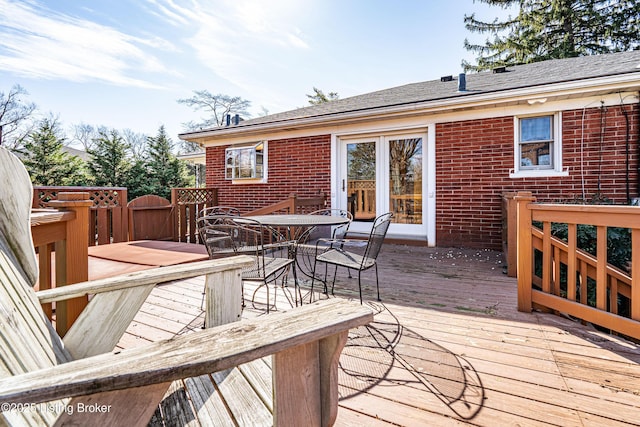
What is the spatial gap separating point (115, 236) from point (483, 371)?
584cm

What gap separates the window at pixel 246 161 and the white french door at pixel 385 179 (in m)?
2.02

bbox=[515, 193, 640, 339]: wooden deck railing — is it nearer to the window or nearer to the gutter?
the gutter

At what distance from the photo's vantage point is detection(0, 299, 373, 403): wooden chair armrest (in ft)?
1.75

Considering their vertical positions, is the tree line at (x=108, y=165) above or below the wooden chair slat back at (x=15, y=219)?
above

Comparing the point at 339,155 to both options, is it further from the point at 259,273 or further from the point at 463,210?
the point at 259,273

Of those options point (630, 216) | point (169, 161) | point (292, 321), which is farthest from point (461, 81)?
point (169, 161)

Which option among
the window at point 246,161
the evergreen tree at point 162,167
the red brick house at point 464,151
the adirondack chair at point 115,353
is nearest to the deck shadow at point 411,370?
the adirondack chair at point 115,353

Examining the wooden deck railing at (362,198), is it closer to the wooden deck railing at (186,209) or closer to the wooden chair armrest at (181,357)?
the wooden deck railing at (186,209)

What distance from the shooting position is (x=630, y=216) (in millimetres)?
Result: 2131

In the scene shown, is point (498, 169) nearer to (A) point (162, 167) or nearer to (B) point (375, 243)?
(B) point (375, 243)

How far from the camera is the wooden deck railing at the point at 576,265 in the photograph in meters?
2.14

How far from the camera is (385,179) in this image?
632cm

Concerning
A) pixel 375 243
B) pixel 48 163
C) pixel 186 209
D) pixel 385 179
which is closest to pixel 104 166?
pixel 48 163

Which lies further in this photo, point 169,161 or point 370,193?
point 169,161
